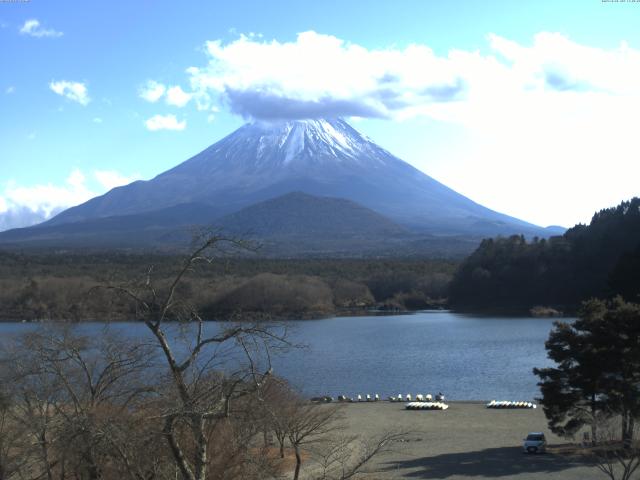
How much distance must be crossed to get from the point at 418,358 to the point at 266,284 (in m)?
23.9

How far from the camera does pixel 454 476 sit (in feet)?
41.0

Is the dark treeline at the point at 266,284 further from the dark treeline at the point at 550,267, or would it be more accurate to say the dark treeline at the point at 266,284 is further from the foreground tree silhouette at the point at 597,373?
the foreground tree silhouette at the point at 597,373

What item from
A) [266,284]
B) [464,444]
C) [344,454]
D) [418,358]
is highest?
[266,284]

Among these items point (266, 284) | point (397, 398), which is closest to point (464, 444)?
point (397, 398)

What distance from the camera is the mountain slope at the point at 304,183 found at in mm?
125438

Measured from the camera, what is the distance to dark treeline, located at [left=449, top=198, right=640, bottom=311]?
5000 cm

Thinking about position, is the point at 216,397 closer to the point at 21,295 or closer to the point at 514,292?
the point at 21,295

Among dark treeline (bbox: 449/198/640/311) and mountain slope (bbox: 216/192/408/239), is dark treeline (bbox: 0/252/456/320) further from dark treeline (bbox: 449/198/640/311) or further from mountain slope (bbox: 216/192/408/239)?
mountain slope (bbox: 216/192/408/239)

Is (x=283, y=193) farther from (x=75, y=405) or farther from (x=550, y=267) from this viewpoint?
(x=75, y=405)

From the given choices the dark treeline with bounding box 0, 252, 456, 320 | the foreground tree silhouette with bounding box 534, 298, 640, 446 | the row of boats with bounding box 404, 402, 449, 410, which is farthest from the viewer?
the dark treeline with bounding box 0, 252, 456, 320

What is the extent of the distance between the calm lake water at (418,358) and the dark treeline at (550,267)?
7013 millimetres

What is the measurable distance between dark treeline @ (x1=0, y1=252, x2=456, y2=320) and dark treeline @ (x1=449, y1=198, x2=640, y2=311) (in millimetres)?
5410

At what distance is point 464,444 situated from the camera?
15297mm

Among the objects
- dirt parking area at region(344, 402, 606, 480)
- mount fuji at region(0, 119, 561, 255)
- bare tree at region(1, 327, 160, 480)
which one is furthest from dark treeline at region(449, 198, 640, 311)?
mount fuji at region(0, 119, 561, 255)
